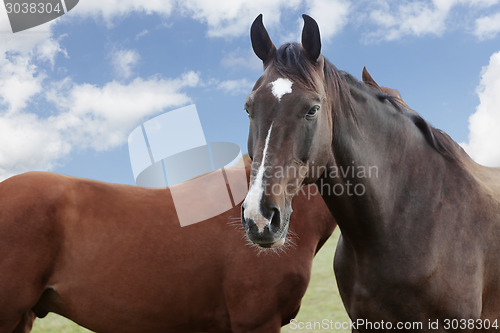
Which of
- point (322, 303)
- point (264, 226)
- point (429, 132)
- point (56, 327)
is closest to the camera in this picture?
point (264, 226)

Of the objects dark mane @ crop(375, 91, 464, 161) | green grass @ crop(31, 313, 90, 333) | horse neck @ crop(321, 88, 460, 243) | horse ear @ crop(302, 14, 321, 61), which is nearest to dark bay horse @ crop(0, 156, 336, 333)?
horse neck @ crop(321, 88, 460, 243)

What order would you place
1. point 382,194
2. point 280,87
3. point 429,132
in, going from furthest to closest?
point 429,132
point 382,194
point 280,87

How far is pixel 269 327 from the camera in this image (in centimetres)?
365

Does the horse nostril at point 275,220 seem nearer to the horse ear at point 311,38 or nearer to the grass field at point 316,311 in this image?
the horse ear at point 311,38

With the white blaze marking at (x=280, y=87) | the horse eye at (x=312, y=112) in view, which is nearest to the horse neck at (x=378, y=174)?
the horse eye at (x=312, y=112)

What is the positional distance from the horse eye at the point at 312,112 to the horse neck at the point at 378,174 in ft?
0.84

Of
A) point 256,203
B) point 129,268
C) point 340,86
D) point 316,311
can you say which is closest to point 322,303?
point 316,311

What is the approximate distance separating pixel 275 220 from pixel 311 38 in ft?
3.76

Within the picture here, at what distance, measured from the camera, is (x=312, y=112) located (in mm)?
2303

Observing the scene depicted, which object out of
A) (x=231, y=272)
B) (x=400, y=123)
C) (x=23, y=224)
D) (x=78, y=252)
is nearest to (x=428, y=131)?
(x=400, y=123)

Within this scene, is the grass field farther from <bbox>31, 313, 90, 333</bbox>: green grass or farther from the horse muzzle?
the horse muzzle

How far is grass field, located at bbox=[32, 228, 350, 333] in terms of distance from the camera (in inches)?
263

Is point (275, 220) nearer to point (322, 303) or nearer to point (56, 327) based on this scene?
point (56, 327)

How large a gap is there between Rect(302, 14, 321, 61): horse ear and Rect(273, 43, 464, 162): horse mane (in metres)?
0.04
